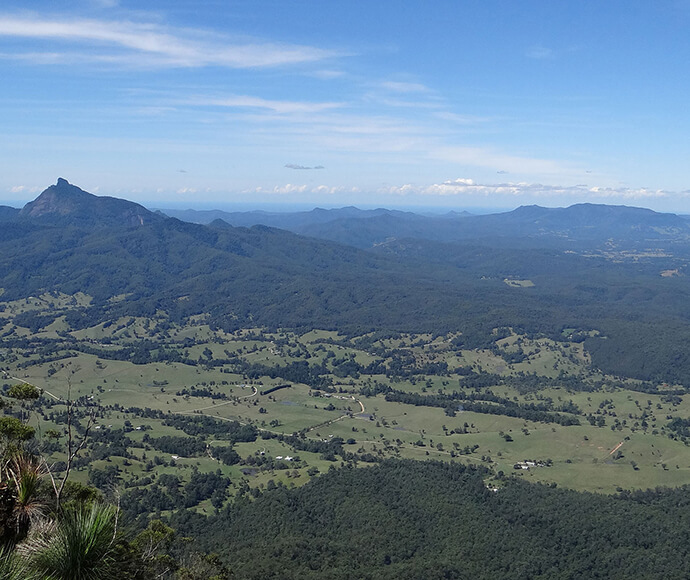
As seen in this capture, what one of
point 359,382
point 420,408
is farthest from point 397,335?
point 420,408

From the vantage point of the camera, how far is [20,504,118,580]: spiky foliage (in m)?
12.8

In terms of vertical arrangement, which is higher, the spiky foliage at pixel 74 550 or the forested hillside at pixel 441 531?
the spiky foliage at pixel 74 550

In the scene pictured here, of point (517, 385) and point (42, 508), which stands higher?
point (42, 508)

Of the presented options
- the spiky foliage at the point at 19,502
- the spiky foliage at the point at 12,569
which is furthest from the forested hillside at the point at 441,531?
the spiky foliage at the point at 12,569

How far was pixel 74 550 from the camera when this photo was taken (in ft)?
42.3

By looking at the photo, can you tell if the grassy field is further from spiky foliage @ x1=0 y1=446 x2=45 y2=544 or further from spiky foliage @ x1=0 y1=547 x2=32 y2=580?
spiky foliage @ x1=0 y1=547 x2=32 y2=580

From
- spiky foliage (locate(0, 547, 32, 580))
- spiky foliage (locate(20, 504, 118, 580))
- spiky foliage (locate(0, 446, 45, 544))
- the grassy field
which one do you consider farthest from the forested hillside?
spiky foliage (locate(0, 547, 32, 580))

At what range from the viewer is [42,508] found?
15766mm

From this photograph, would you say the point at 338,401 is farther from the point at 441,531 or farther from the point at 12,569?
the point at 12,569

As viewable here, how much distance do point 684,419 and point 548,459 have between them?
117 feet

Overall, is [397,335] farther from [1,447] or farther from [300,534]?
[1,447]

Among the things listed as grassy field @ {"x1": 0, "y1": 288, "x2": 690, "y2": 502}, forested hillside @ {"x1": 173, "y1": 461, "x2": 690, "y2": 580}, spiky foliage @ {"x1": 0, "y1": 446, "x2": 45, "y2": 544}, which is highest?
spiky foliage @ {"x1": 0, "y1": 446, "x2": 45, "y2": 544}

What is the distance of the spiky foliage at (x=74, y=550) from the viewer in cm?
1283

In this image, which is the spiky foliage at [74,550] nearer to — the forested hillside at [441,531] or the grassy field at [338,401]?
the forested hillside at [441,531]
